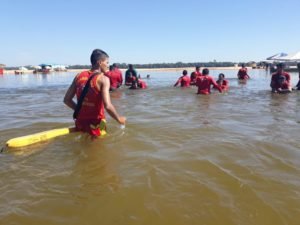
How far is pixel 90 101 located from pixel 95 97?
4.4 inches

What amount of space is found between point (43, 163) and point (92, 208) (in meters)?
1.56

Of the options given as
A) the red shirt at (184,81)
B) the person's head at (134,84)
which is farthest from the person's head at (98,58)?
the red shirt at (184,81)

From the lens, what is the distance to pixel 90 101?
496 centimetres

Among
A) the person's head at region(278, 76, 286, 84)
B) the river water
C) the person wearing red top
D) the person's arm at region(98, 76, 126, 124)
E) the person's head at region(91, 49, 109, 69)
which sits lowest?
the river water

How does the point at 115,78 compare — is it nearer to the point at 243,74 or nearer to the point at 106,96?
the point at 243,74

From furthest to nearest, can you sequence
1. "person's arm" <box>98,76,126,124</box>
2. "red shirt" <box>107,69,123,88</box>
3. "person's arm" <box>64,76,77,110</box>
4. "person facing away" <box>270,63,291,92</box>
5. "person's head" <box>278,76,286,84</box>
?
1. "red shirt" <box>107,69,123,88</box>
2. "person's head" <box>278,76,286,84</box>
3. "person facing away" <box>270,63,291,92</box>
4. "person's arm" <box>64,76,77,110</box>
5. "person's arm" <box>98,76,126,124</box>

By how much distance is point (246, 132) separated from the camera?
20.2 ft

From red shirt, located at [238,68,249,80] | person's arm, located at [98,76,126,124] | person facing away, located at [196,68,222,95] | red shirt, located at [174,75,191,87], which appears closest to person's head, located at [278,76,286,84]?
person facing away, located at [196,68,222,95]

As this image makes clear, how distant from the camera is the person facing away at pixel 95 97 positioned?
15.6 ft

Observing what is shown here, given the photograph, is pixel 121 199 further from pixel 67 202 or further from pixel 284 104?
pixel 284 104

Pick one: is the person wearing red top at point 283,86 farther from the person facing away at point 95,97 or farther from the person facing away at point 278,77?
the person facing away at point 95,97

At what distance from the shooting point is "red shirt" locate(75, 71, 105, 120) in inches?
192

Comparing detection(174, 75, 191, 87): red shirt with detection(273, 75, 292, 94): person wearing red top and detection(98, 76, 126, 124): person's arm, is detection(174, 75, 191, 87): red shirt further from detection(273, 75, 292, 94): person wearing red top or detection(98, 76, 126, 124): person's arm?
detection(98, 76, 126, 124): person's arm

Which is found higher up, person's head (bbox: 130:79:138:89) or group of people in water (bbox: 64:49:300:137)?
group of people in water (bbox: 64:49:300:137)
